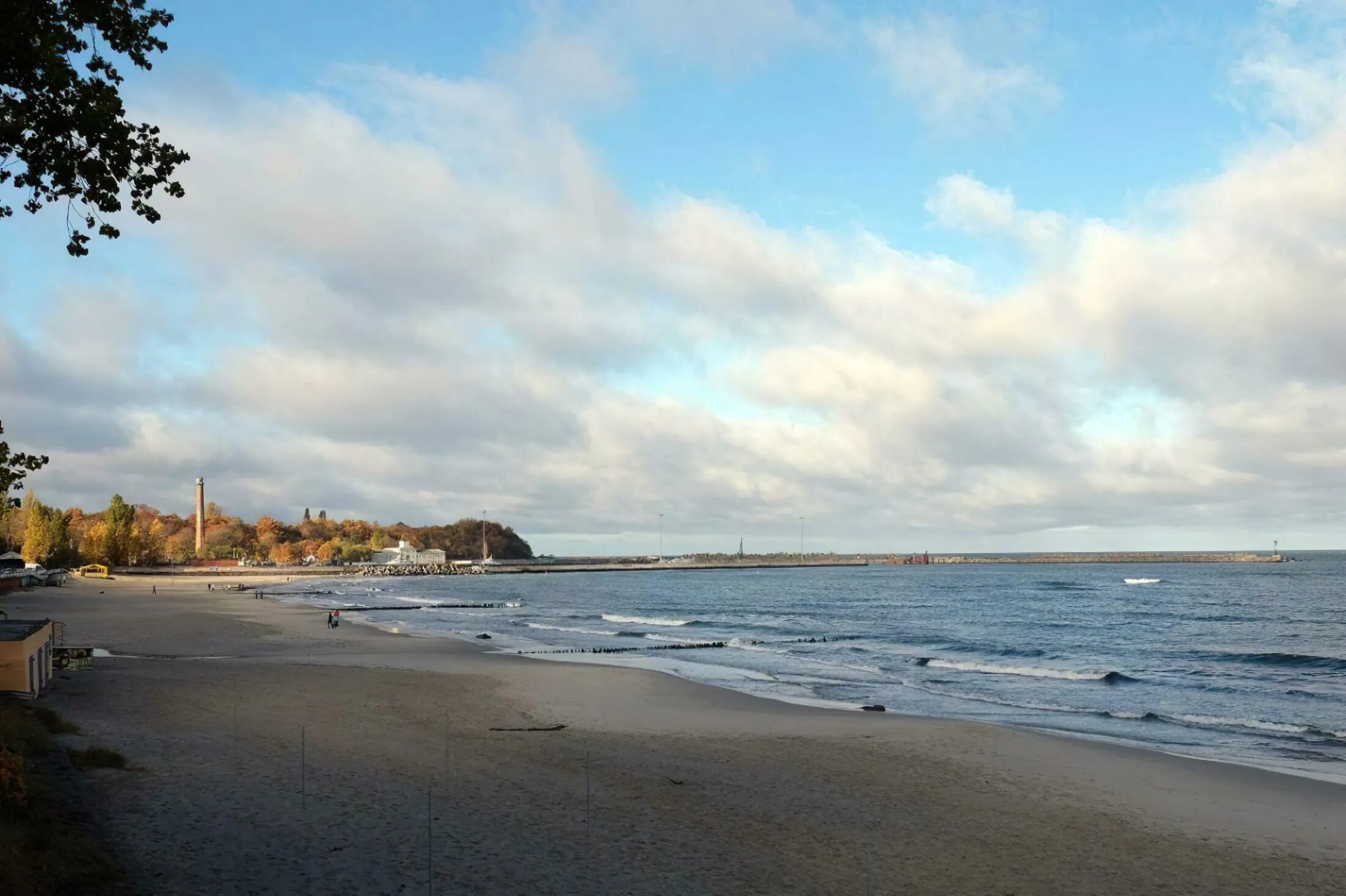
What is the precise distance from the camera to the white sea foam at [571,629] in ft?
193

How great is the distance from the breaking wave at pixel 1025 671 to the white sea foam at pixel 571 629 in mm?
22054

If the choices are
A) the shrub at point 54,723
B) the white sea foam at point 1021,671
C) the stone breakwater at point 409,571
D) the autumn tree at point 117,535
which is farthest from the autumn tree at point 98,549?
the shrub at point 54,723

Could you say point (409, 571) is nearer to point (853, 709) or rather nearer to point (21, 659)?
point (853, 709)

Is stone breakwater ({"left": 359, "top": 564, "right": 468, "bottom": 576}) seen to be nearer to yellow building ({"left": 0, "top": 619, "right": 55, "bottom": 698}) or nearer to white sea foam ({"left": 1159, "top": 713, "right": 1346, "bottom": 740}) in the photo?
yellow building ({"left": 0, "top": 619, "right": 55, "bottom": 698})

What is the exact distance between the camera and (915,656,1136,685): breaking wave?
38.4m

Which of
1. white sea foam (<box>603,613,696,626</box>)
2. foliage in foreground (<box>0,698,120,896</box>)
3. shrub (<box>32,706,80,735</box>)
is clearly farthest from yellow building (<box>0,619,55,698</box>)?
white sea foam (<box>603,613,696,626</box>)

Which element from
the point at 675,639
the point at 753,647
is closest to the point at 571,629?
the point at 675,639

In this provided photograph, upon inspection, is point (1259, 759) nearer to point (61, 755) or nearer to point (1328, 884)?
point (1328, 884)

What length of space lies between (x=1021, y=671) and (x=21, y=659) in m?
35.7

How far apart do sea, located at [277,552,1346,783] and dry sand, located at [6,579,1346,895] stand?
5219mm

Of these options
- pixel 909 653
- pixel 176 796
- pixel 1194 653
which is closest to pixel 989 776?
pixel 176 796

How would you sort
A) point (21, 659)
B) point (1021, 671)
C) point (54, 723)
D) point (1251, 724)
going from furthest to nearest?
point (1021, 671), point (1251, 724), point (21, 659), point (54, 723)

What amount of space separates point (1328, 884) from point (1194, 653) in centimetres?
3785

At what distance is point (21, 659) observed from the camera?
21438 millimetres
